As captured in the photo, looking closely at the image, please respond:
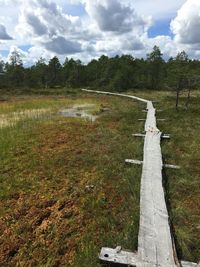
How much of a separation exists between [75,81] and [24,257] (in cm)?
5939

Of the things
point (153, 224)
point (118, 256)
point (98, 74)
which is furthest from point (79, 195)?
point (98, 74)

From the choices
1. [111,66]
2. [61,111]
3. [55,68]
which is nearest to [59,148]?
[61,111]

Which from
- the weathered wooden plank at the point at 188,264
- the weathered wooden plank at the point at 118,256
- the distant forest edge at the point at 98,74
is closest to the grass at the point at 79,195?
the weathered wooden plank at the point at 118,256

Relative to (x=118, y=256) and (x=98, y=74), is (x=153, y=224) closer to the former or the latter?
(x=118, y=256)

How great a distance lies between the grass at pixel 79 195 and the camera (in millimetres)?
5770

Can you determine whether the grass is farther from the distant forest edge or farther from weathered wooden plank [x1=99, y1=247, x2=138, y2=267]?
the distant forest edge

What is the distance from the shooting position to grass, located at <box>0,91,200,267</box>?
5770 mm

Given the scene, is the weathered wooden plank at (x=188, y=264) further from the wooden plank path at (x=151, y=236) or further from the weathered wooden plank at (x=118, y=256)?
the weathered wooden plank at (x=118, y=256)

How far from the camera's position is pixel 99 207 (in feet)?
24.0

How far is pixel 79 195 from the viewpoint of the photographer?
8.05 meters

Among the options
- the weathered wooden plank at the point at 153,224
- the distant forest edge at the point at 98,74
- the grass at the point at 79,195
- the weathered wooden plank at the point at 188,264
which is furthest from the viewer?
the distant forest edge at the point at 98,74

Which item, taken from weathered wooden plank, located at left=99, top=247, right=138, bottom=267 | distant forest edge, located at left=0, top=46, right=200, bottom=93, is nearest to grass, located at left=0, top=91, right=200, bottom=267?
weathered wooden plank, located at left=99, top=247, right=138, bottom=267

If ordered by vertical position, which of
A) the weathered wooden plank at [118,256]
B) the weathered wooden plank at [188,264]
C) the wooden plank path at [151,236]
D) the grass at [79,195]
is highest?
the wooden plank path at [151,236]

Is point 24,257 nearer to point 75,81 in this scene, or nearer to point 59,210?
point 59,210
